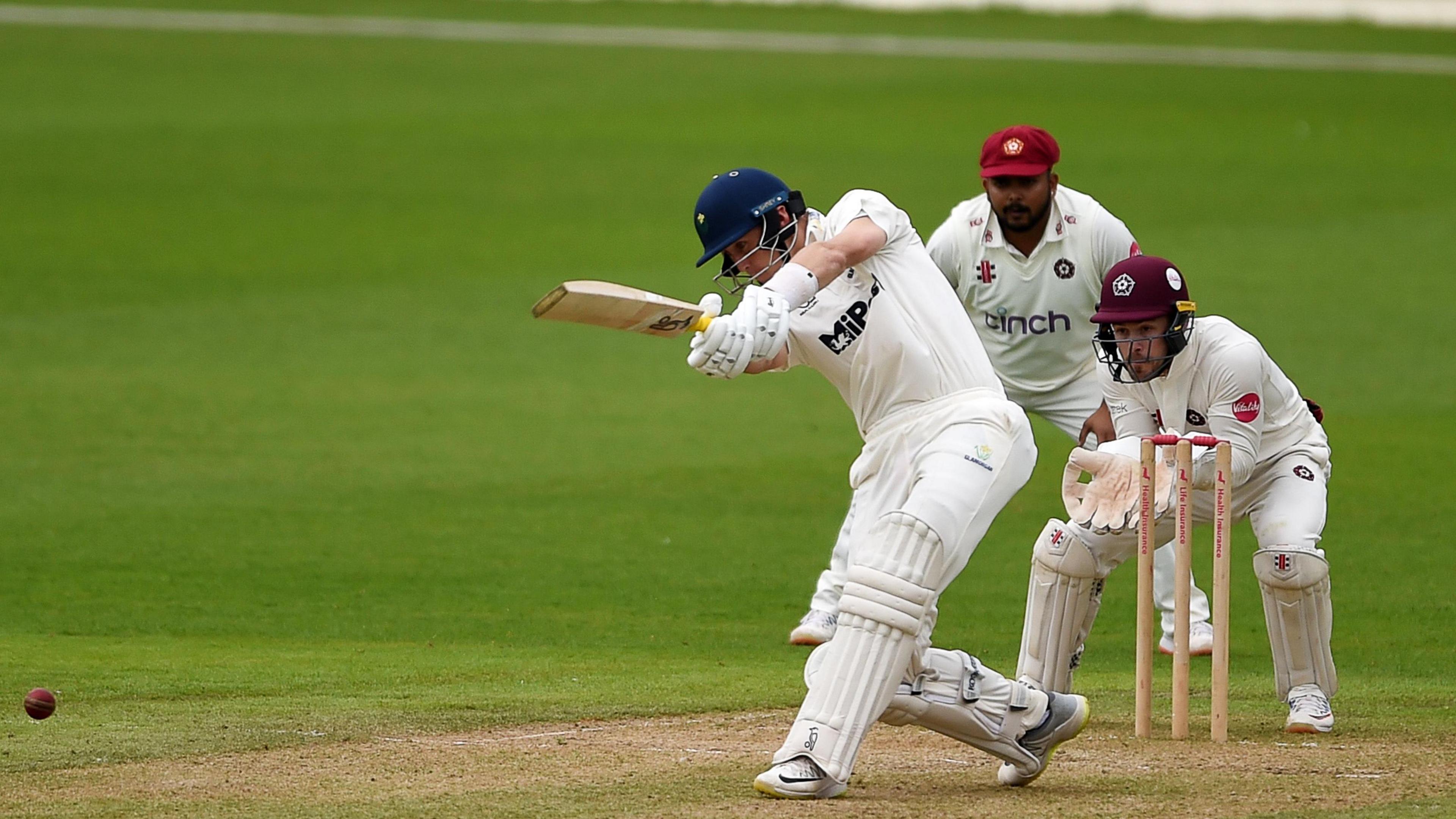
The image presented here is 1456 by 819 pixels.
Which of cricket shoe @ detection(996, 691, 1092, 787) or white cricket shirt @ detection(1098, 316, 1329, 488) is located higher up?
white cricket shirt @ detection(1098, 316, 1329, 488)

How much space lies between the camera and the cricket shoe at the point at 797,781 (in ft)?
16.9

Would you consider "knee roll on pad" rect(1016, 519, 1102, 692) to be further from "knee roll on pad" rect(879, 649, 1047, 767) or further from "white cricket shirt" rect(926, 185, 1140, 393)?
"white cricket shirt" rect(926, 185, 1140, 393)

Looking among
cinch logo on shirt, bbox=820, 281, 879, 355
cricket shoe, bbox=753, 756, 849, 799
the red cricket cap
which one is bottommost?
cricket shoe, bbox=753, 756, 849, 799

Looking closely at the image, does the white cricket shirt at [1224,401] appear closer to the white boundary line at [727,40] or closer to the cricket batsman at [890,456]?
the cricket batsman at [890,456]

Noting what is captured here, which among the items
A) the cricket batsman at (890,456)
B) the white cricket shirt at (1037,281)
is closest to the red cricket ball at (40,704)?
the cricket batsman at (890,456)

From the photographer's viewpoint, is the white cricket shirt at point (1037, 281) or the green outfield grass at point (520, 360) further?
the white cricket shirt at point (1037, 281)

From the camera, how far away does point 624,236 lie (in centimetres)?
1906

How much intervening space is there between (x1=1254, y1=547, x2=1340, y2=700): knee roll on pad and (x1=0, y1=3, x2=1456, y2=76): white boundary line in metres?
21.5

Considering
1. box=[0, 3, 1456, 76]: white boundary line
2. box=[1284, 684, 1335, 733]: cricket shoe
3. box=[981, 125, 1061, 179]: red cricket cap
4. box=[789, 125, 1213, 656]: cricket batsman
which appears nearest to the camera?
box=[1284, 684, 1335, 733]: cricket shoe

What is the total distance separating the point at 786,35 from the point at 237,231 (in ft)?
39.1

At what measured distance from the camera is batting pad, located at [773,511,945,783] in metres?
5.16

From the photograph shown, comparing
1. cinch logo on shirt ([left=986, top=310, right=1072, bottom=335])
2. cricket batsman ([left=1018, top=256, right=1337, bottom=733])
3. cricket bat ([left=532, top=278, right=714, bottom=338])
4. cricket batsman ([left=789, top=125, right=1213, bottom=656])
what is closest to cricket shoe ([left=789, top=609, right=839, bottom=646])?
cricket batsman ([left=789, top=125, right=1213, bottom=656])

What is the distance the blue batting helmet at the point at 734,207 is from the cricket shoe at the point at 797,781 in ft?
4.47

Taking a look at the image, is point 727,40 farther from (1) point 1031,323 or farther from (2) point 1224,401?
(2) point 1224,401
